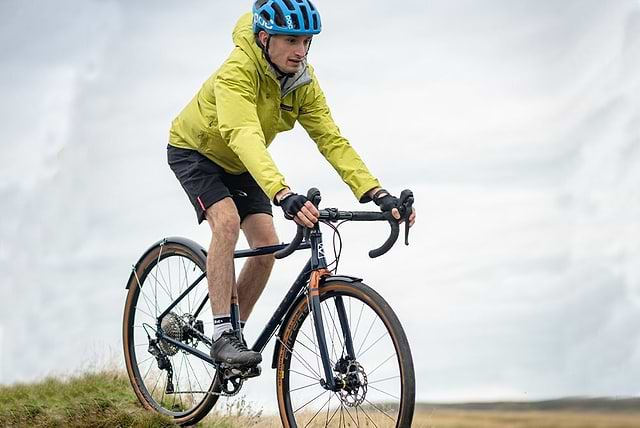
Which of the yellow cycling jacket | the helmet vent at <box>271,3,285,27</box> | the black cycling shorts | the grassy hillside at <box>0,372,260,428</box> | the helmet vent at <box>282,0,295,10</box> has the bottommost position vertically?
the grassy hillside at <box>0,372,260,428</box>

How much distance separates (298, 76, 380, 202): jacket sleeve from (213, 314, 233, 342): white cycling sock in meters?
1.23

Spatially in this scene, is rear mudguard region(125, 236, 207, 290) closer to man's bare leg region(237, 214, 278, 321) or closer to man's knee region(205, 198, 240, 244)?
man's bare leg region(237, 214, 278, 321)

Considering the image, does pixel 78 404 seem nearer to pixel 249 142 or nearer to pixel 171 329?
pixel 171 329

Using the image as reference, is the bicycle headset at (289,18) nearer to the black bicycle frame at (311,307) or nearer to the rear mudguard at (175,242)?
the black bicycle frame at (311,307)

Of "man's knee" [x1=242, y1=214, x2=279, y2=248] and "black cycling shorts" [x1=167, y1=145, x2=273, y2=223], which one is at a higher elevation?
"black cycling shorts" [x1=167, y1=145, x2=273, y2=223]

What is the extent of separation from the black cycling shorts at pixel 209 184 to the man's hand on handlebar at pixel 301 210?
1.19 meters

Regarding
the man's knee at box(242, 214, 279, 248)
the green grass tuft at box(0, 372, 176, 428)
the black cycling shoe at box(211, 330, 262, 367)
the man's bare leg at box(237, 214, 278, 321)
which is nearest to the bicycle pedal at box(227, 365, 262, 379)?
the black cycling shoe at box(211, 330, 262, 367)

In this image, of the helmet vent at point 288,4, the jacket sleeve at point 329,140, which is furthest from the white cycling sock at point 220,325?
the helmet vent at point 288,4

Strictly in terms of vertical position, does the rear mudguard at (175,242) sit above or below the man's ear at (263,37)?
below

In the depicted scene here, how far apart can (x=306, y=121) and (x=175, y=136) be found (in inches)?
39.2

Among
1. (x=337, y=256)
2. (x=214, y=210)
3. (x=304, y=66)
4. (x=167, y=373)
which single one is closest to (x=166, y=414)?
(x=167, y=373)

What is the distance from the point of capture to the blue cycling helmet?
6094 millimetres

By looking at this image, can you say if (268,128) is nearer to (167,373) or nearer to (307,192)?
(307,192)

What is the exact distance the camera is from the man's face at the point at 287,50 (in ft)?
20.4
